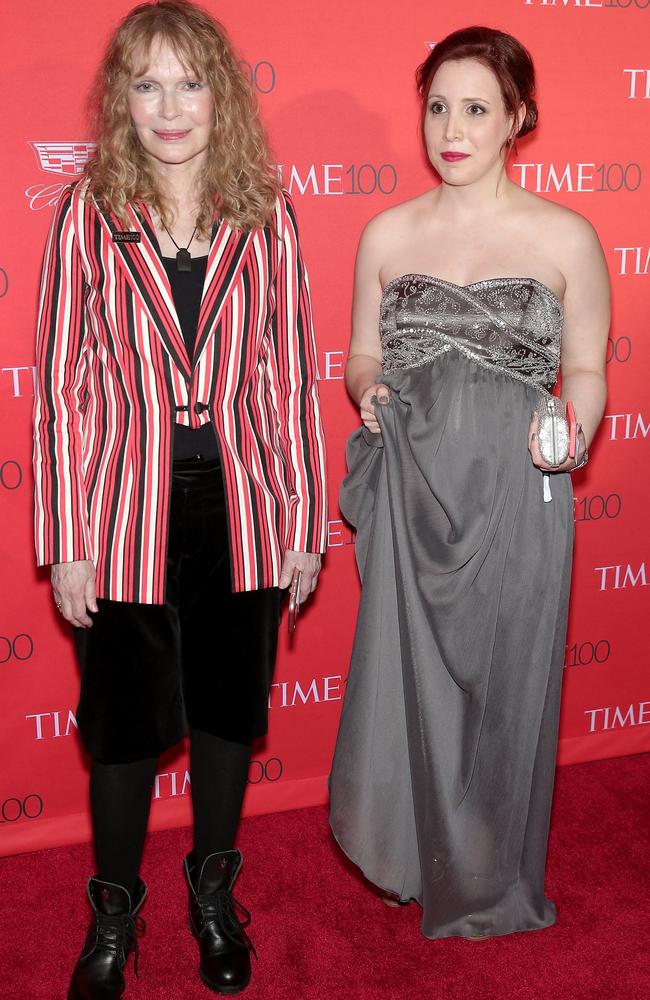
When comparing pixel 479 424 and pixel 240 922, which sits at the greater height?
pixel 479 424

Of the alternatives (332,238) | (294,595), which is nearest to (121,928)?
(294,595)

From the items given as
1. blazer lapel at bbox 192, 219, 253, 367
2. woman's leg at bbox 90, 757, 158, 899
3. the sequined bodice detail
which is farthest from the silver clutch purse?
woman's leg at bbox 90, 757, 158, 899

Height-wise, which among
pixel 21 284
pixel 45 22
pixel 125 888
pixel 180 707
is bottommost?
pixel 125 888

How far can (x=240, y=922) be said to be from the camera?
2.37 m

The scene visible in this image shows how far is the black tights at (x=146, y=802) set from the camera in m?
2.11

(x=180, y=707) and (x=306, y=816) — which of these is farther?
(x=306, y=816)

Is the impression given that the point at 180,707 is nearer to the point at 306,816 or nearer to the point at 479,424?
the point at 479,424

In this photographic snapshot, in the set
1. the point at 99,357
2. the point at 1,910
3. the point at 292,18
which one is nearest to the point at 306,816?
the point at 1,910

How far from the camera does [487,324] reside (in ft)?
6.83

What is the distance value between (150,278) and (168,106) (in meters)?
0.32

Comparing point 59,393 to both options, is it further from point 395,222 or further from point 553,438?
point 553,438

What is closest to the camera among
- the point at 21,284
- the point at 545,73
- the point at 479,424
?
the point at 479,424

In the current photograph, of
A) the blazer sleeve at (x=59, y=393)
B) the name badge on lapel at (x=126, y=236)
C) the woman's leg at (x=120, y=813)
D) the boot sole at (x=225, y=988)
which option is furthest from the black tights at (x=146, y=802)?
the name badge on lapel at (x=126, y=236)

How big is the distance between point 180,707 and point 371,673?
0.45 m
